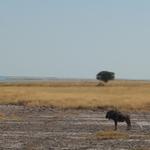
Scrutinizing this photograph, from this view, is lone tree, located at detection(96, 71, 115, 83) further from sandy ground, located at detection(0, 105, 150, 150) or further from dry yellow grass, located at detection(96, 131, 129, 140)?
dry yellow grass, located at detection(96, 131, 129, 140)

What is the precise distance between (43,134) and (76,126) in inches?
256

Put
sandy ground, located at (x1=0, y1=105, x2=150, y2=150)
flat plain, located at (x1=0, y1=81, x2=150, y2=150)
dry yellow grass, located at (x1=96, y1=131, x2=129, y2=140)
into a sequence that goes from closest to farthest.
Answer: sandy ground, located at (x1=0, y1=105, x2=150, y2=150)
flat plain, located at (x1=0, y1=81, x2=150, y2=150)
dry yellow grass, located at (x1=96, y1=131, x2=129, y2=140)

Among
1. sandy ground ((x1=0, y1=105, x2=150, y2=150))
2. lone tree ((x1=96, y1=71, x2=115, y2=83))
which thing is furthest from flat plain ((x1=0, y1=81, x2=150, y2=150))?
lone tree ((x1=96, y1=71, x2=115, y2=83))

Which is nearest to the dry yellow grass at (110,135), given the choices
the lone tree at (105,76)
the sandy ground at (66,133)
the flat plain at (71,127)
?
the flat plain at (71,127)

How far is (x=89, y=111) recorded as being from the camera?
58094 mm

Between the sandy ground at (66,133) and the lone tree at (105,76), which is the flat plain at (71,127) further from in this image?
the lone tree at (105,76)

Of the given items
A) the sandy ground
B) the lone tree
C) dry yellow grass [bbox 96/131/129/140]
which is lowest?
the sandy ground

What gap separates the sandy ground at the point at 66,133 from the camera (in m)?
28.3

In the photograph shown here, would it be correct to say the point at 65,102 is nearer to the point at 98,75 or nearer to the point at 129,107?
the point at 129,107

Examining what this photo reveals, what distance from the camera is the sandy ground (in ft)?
93.0

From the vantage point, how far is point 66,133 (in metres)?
35.3

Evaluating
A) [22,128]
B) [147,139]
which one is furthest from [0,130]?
[147,139]

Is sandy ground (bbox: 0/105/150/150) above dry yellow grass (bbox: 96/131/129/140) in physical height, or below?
below

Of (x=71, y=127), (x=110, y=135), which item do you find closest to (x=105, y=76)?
(x=71, y=127)
